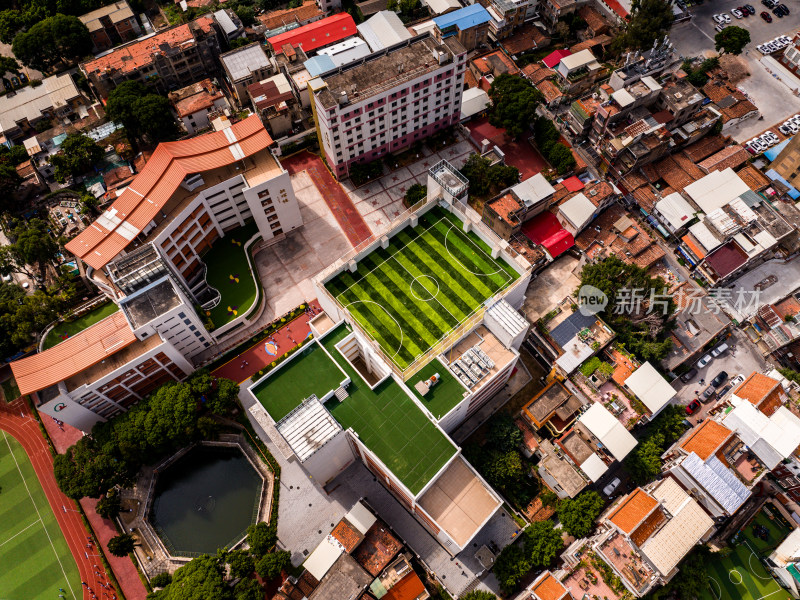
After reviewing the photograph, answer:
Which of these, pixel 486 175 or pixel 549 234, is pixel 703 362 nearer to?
pixel 549 234

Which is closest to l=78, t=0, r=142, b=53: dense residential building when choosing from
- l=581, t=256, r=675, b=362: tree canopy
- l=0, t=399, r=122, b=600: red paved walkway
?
l=0, t=399, r=122, b=600: red paved walkway

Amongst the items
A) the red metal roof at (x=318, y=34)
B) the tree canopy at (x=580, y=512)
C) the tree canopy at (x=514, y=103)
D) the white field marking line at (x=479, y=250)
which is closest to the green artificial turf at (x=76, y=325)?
the white field marking line at (x=479, y=250)

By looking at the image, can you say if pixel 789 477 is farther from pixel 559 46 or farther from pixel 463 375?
pixel 559 46

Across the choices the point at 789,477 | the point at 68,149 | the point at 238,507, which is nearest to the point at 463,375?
the point at 238,507

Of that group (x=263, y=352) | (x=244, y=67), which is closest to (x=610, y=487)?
(x=263, y=352)

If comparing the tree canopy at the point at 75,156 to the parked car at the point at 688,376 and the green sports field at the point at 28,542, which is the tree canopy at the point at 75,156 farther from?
the parked car at the point at 688,376

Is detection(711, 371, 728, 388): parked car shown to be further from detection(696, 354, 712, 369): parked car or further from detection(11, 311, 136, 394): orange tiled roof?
detection(11, 311, 136, 394): orange tiled roof
